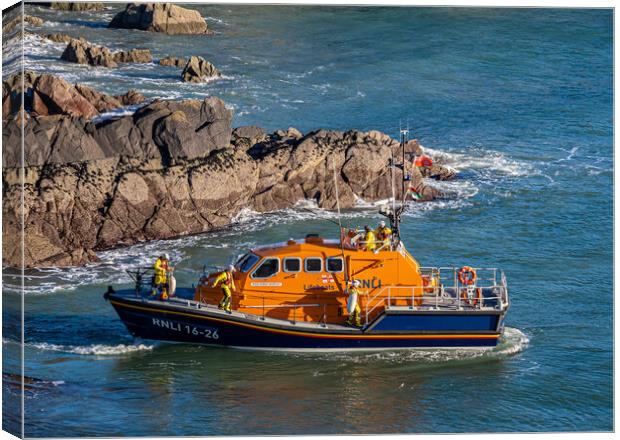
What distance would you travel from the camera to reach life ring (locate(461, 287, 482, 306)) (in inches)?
1062

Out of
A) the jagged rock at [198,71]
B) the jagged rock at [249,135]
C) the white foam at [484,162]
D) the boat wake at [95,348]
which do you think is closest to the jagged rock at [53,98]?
the jagged rock at [249,135]

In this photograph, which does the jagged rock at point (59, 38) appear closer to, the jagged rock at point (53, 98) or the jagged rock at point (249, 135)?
the jagged rock at point (53, 98)

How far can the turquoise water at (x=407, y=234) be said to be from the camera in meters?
24.3

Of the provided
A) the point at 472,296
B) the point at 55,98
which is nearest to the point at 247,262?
the point at 472,296

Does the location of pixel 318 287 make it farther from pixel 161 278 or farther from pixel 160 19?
pixel 160 19

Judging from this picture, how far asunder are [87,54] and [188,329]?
24.8 meters

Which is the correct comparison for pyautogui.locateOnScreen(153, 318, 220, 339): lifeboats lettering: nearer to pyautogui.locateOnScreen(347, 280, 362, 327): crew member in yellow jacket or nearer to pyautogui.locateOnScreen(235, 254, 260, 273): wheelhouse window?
pyautogui.locateOnScreen(235, 254, 260, 273): wheelhouse window

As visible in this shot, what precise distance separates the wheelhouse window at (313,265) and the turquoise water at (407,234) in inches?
74.8

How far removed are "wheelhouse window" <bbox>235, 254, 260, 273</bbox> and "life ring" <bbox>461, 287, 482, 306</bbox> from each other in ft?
14.9

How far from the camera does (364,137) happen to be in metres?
39.1

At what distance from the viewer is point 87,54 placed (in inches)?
1951

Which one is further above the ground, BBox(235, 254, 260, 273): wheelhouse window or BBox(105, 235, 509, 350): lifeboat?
BBox(235, 254, 260, 273): wheelhouse window

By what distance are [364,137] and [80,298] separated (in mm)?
12218

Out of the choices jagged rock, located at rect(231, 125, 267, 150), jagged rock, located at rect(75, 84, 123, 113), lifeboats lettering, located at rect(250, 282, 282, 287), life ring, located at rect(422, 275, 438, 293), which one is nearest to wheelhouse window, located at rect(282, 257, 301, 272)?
lifeboats lettering, located at rect(250, 282, 282, 287)
